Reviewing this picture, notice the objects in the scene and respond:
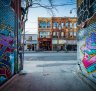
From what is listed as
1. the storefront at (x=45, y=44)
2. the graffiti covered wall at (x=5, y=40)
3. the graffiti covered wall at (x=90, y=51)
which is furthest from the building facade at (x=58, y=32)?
the graffiti covered wall at (x=5, y=40)

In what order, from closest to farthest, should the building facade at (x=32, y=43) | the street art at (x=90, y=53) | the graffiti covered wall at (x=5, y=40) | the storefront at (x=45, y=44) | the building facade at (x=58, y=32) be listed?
the graffiti covered wall at (x=5, y=40) < the street art at (x=90, y=53) < the building facade at (x=58, y=32) < the storefront at (x=45, y=44) < the building facade at (x=32, y=43)

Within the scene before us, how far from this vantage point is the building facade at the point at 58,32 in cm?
5450

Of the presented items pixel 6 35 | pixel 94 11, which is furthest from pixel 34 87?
pixel 94 11

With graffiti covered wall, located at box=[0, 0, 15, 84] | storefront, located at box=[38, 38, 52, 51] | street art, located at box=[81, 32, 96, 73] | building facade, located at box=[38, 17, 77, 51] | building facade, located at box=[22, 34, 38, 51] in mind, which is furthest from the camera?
building facade, located at box=[22, 34, 38, 51]

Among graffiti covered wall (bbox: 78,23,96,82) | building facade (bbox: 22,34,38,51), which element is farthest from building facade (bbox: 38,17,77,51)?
graffiti covered wall (bbox: 78,23,96,82)

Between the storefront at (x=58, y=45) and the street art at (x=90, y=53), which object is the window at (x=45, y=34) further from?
the street art at (x=90, y=53)

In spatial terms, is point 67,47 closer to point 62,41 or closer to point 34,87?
point 62,41

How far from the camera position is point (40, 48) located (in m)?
54.7

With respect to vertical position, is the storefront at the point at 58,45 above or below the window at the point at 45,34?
below

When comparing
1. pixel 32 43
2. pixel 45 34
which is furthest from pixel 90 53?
pixel 32 43

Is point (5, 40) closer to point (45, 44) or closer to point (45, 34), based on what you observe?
point (45, 34)

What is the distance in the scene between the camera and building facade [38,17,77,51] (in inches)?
2146

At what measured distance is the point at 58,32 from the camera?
180 feet

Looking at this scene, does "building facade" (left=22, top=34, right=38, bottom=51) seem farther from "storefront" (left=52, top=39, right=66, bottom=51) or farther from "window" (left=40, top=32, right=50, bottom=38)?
"storefront" (left=52, top=39, right=66, bottom=51)
